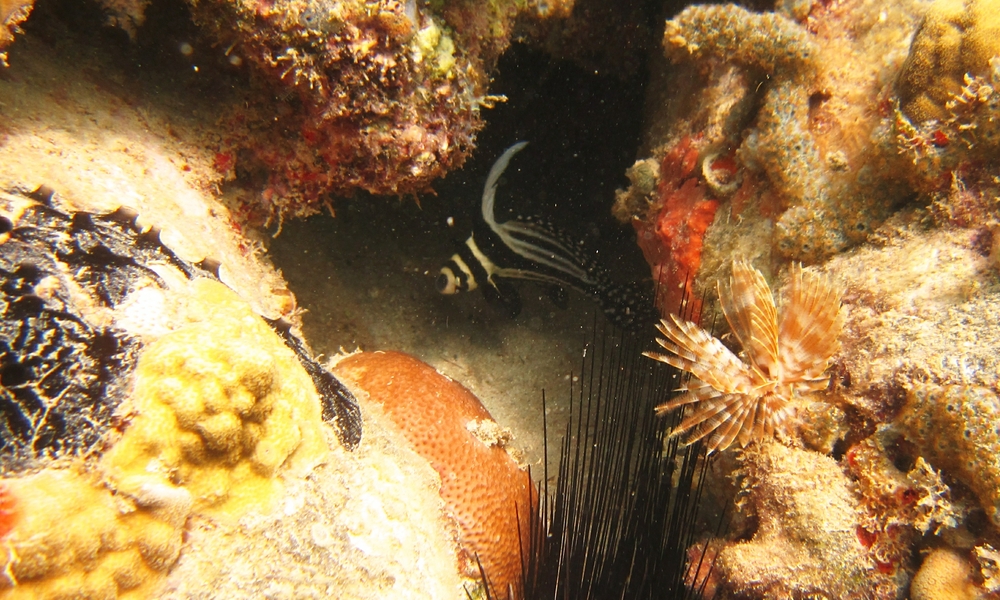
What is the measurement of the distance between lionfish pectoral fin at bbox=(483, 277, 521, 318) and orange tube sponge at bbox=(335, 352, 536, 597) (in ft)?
5.41

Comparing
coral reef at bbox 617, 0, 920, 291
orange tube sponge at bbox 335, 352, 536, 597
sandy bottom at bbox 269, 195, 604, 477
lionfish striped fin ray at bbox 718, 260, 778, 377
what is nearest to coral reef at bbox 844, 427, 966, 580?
lionfish striped fin ray at bbox 718, 260, 778, 377

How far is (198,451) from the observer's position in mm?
1775

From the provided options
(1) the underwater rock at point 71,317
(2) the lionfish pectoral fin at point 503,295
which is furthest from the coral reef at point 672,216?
(1) the underwater rock at point 71,317

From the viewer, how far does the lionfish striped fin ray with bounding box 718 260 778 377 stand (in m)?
2.13

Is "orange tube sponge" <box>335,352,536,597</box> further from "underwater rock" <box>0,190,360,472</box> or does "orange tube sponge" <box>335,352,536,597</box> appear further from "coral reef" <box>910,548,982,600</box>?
"coral reef" <box>910,548,982,600</box>

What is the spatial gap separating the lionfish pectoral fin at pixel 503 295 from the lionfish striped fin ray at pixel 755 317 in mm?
2645

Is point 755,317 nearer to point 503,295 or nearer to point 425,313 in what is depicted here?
point 503,295

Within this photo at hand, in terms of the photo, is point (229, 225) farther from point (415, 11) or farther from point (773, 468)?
point (773, 468)

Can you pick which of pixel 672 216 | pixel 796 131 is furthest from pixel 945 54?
pixel 672 216

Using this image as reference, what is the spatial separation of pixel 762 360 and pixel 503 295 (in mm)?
2938

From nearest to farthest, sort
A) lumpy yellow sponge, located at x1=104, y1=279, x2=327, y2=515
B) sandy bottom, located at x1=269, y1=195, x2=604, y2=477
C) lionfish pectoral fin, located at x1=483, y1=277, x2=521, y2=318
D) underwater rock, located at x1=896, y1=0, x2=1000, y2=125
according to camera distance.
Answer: lumpy yellow sponge, located at x1=104, y1=279, x2=327, y2=515, underwater rock, located at x1=896, y1=0, x2=1000, y2=125, sandy bottom, located at x1=269, y1=195, x2=604, y2=477, lionfish pectoral fin, located at x1=483, y1=277, x2=521, y2=318

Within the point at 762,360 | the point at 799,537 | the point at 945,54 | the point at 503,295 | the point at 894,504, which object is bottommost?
the point at 799,537

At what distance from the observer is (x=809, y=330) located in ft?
6.95

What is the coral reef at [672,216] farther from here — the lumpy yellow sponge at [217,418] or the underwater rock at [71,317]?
the underwater rock at [71,317]
